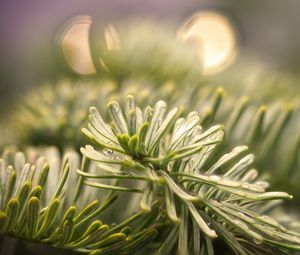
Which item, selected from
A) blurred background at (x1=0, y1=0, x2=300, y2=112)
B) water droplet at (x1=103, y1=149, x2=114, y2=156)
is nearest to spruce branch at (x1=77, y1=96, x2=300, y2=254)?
water droplet at (x1=103, y1=149, x2=114, y2=156)

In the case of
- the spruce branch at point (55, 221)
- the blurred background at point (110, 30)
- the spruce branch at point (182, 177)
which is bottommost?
the spruce branch at point (55, 221)

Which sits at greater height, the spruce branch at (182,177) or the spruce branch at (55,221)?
the spruce branch at (182,177)

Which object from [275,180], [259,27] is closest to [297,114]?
[275,180]

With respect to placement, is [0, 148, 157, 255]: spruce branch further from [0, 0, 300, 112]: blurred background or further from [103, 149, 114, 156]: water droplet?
[0, 0, 300, 112]: blurred background

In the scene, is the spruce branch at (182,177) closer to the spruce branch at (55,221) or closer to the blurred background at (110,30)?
the spruce branch at (55,221)

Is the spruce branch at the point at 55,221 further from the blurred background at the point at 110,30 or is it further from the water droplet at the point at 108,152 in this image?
the blurred background at the point at 110,30

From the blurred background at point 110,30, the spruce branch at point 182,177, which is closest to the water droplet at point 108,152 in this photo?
the spruce branch at point 182,177

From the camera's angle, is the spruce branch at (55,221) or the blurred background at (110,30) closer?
the spruce branch at (55,221)

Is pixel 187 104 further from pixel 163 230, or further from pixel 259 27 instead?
pixel 259 27

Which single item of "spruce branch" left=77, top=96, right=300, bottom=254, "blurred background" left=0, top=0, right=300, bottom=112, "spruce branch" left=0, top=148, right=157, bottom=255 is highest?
"blurred background" left=0, top=0, right=300, bottom=112

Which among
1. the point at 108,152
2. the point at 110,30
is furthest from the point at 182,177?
the point at 110,30

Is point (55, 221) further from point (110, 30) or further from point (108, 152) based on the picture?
point (110, 30)
